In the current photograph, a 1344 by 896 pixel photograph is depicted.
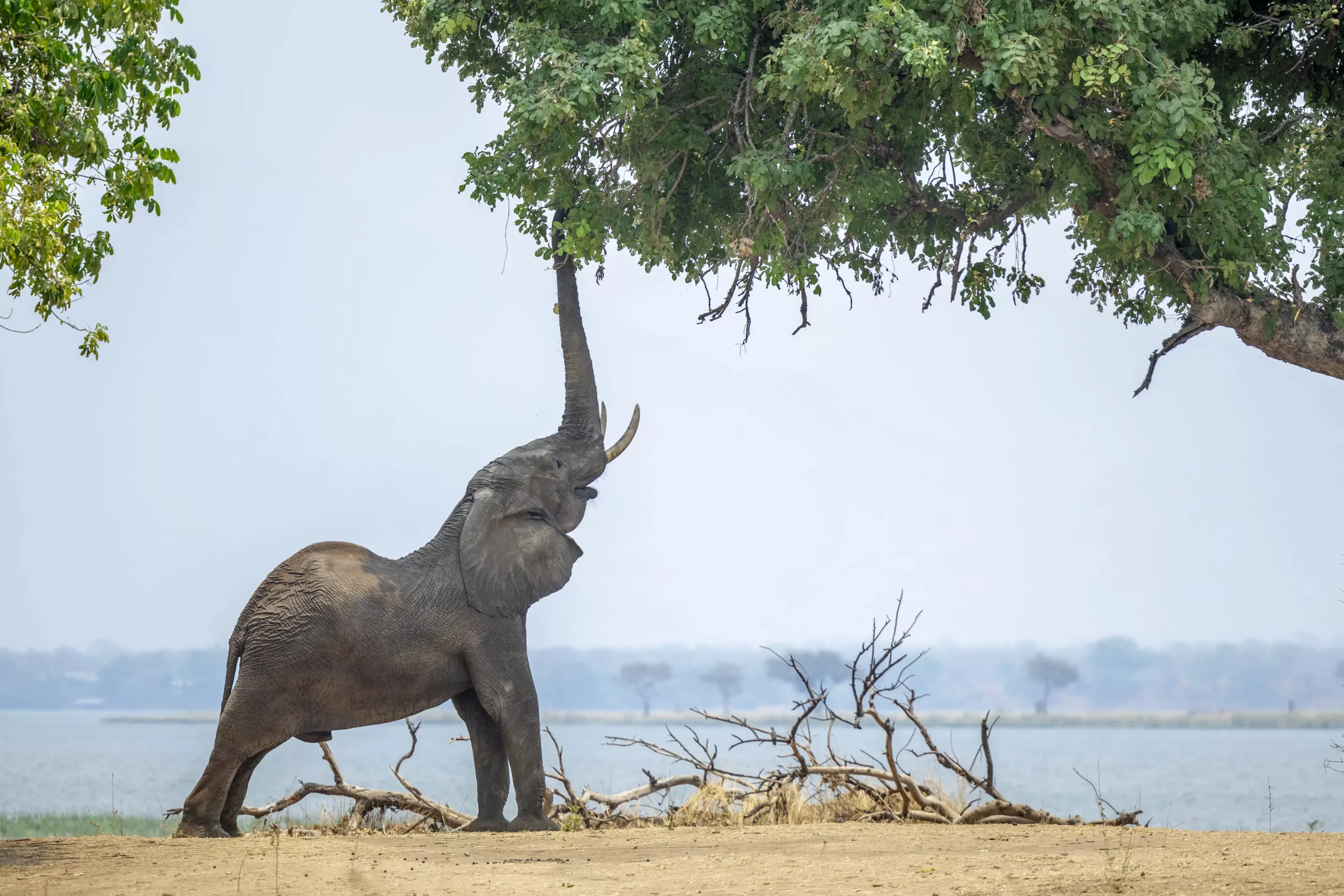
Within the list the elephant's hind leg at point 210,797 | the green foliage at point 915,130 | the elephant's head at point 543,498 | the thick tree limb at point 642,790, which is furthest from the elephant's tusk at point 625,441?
the elephant's hind leg at point 210,797

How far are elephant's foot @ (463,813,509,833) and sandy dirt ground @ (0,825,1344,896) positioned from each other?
1108mm

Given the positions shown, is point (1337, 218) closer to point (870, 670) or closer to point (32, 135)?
point (870, 670)

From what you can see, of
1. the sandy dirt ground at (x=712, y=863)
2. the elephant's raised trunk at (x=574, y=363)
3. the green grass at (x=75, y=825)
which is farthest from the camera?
the green grass at (x=75, y=825)

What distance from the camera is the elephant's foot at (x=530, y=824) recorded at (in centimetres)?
1006

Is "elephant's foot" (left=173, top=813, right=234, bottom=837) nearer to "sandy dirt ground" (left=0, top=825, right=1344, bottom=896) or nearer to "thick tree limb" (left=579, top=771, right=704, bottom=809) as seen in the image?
"sandy dirt ground" (left=0, top=825, right=1344, bottom=896)

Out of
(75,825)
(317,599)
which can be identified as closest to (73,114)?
(317,599)

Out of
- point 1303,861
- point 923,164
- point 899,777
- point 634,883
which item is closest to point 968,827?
point 899,777

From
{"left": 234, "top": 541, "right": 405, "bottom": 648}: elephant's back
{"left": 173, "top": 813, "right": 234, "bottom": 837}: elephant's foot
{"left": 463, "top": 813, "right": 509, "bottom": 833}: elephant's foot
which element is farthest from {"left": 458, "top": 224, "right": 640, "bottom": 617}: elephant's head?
{"left": 173, "top": 813, "right": 234, "bottom": 837}: elephant's foot

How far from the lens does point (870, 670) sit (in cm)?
989

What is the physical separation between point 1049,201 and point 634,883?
7701 mm

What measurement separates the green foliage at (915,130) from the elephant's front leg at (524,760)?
384cm

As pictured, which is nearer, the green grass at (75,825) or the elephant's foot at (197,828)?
the elephant's foot at (197,828)

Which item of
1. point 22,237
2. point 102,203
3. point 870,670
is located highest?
point 102,203

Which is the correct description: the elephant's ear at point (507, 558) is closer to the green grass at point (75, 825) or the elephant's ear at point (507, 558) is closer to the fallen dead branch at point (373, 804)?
the fallen dead branch at point (373, 804)
